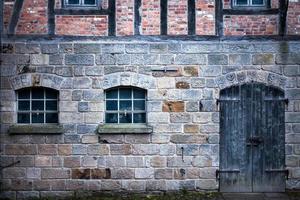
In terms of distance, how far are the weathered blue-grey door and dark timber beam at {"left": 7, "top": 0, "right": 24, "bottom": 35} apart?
460 cm

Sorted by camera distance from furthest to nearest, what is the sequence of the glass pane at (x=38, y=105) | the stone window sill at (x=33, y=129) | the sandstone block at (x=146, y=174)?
the glass pane at (x=38, y=105)
the sandstone block at (x=146, y=174)
the stone window sill at (x=33, y=129)

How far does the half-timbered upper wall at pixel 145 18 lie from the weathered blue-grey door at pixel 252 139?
138 cm

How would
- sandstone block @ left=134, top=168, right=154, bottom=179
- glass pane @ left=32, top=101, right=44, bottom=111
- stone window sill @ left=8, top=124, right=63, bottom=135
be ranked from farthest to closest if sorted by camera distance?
glass pane @ left=32, top=101, right=44, bottom=111
sandstone block @ left=134, top=168, right=154, bottom=179
stone window sill @ left=8, top=124, right=63, bottom=135

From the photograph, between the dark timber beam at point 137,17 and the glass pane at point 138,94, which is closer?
the dark timber beam at point 137,17

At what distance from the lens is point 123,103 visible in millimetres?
8500

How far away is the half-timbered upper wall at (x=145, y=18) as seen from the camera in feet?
27.2

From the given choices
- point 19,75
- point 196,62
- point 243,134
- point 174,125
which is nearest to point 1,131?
point 19,75

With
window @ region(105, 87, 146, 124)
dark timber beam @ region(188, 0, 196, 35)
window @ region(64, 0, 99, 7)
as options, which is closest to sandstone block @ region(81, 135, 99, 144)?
window @ region(105, 87, 146, 124)

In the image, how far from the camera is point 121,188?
8.35m

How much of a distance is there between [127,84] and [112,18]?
1.43 meters

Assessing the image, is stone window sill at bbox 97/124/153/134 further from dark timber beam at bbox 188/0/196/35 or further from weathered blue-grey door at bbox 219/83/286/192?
dark timber beam at bbox 188/0/196/35

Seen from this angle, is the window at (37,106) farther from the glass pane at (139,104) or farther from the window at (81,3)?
the window at (81,3)

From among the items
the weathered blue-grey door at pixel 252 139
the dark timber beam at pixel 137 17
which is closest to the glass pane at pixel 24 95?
the dark timber beam at pixel 137 17

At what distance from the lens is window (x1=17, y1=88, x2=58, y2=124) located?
27.7 ft
